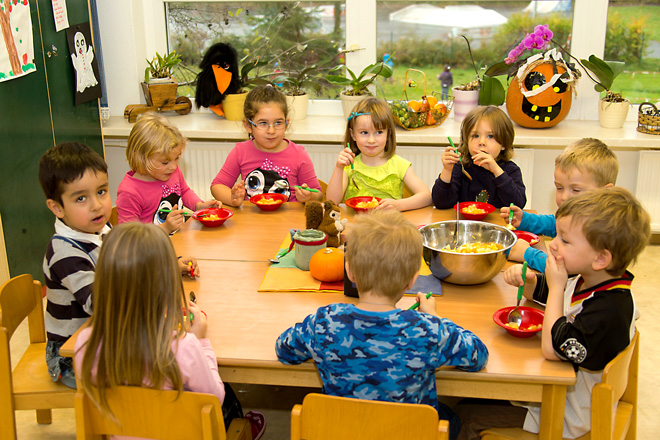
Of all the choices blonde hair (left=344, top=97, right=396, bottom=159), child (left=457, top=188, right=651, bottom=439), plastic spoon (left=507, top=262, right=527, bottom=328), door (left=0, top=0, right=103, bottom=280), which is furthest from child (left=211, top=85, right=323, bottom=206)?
child (left=457, top=188, right=651, bottom=439)

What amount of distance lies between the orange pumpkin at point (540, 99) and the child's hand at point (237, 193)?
6.12 ft

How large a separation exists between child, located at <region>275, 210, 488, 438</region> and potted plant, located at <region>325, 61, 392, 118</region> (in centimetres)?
242

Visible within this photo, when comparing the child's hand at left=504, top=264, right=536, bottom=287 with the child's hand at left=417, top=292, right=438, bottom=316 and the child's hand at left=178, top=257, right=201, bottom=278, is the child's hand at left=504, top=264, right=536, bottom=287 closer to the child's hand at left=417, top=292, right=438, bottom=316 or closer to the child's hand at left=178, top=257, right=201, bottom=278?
the child's hand at left=417, top=292, right=438, bottom=316

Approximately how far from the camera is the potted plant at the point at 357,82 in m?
3.79

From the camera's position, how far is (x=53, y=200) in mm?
1883

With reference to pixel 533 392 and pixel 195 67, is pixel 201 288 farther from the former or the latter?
pixel 195 67

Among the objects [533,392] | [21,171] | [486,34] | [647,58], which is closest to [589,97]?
[647,58]

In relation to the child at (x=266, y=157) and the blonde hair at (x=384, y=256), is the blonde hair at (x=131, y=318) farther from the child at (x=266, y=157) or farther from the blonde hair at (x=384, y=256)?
the child at (x=266, y=157)

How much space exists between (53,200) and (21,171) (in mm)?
1412

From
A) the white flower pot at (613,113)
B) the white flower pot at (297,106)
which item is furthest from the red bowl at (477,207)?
the white flower pot at (297,106)

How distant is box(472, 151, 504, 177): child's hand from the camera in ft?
8.35

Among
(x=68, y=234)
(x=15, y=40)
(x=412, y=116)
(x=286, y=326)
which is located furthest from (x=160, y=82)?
(x=286, y=326)

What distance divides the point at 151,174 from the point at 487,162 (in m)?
1.33

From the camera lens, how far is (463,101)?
152 inches
